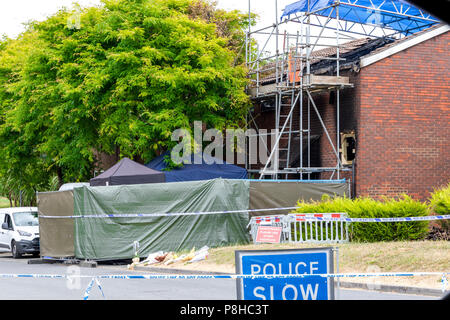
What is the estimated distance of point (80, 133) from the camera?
91.8 ft

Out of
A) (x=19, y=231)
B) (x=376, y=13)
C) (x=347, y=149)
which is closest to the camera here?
(x=347, y=149)

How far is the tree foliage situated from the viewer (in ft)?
84.2

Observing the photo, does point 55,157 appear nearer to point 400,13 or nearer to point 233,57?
point 233,57

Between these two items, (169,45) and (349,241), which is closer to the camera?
(349,241)

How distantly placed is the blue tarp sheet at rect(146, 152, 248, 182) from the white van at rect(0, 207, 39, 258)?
4873 millimetres

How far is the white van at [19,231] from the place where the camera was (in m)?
24.5

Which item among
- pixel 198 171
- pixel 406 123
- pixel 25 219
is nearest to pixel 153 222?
pixel 198 171

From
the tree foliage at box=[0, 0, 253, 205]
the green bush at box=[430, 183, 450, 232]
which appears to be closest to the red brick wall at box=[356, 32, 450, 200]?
the tree foliage at box=[0, 0, 253, 205]

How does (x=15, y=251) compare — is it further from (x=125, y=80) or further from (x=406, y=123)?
(x=406, y=123)

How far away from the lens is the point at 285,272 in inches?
260

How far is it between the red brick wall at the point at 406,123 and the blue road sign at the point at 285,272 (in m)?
17.3

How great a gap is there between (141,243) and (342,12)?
1389cm

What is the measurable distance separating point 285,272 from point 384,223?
37.3 ft
